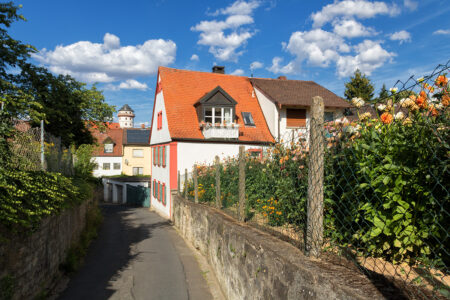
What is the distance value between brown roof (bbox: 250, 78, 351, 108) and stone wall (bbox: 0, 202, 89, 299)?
16.8 metres

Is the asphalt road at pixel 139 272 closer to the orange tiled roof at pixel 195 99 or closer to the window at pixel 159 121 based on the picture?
the orange tiled roof at pixel 195 99

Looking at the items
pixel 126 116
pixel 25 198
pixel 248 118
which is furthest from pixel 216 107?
pixel 126 116

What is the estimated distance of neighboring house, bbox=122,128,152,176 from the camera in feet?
160

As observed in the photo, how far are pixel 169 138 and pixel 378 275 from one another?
65.0 ft

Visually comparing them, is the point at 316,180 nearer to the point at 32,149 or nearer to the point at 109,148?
the point at 32,149

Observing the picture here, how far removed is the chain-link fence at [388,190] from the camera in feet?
7.54

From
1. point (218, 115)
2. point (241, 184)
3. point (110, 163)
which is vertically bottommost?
point (241, 184)

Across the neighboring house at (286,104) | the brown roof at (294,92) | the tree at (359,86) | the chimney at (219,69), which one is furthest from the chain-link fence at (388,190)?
the tree at (359,86)

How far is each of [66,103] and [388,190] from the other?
74.2 ft

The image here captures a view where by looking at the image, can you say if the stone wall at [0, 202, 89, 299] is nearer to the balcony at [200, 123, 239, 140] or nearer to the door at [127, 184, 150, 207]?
the balcony at [200, 123, 239, 140]

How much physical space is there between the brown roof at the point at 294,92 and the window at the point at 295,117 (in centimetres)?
72

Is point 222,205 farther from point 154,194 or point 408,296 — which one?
point 154,194

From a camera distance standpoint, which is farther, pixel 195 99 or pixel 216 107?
pixel 195 99

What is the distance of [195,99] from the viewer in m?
23.7
